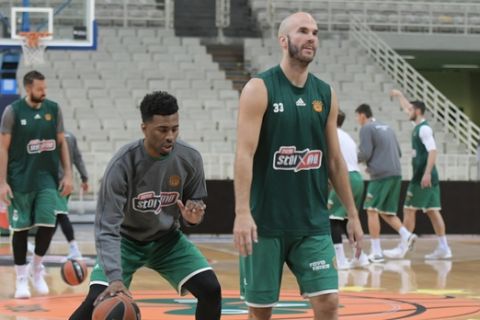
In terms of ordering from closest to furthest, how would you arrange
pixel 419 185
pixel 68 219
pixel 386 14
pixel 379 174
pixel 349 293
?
pixel 349 293, pixel 68 219, pixel 379 174, pixel 419 185, pixel 386 14

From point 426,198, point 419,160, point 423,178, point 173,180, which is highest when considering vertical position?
point 173,180

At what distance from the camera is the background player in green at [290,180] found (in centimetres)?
632

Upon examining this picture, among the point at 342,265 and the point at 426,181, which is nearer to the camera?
the point at 342,265

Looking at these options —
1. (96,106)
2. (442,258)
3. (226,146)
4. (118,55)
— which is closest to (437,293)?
(442,258)

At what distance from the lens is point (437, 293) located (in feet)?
35.4

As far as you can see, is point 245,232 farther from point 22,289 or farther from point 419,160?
point 419,160

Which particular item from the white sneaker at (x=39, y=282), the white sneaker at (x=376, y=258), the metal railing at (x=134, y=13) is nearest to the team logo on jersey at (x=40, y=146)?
the white sneaker at (x=39, y=282)

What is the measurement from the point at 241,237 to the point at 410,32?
24.7 meters

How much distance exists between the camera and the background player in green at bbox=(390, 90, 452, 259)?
14.3 metres

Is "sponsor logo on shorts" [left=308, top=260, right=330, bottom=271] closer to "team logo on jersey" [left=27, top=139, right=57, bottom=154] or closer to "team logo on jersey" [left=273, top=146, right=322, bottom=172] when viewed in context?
"team logo on jersey" [left=273, top=146, right=322, bottom=172]

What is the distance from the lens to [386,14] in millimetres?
30641

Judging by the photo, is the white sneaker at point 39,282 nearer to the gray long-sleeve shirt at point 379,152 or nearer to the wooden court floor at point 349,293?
the wooden court floor at point 349,293

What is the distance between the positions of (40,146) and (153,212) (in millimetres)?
3897

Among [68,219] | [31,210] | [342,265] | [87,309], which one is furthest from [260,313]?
[68,219]
